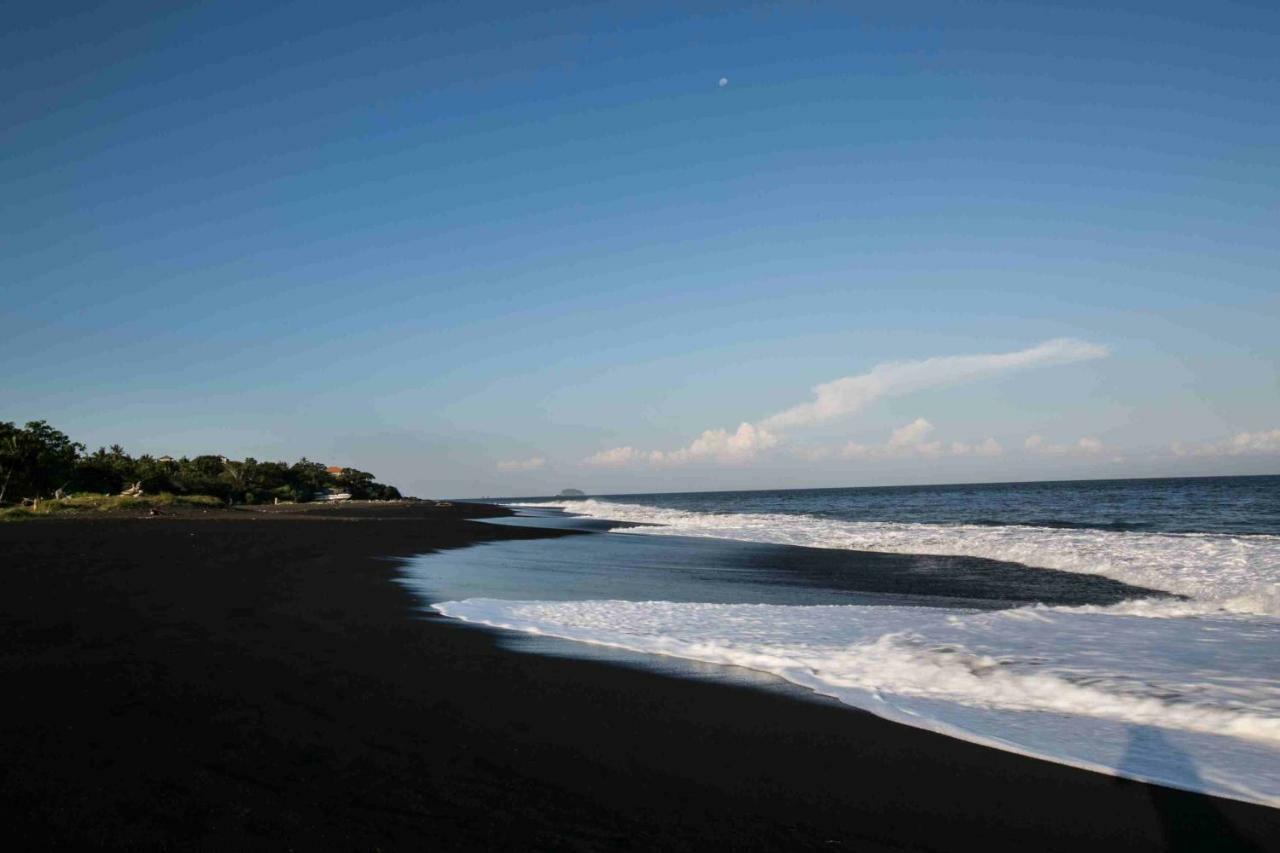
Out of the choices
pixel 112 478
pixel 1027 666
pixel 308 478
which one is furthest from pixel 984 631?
pixel 308 478

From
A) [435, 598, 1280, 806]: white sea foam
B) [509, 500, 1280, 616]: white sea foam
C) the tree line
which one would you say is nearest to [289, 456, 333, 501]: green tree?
the tree line

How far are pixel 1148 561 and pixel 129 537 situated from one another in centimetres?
2942

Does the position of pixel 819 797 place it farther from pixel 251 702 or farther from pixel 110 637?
pixel 110 637

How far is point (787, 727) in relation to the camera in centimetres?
609

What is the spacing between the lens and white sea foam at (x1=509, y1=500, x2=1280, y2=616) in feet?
46.3

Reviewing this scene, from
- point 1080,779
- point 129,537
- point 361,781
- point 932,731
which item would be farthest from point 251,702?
point 129,537

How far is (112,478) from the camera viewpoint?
194 feet

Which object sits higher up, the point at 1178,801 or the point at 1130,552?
the point at 1178,801

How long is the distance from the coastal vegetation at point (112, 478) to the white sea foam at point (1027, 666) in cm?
3848

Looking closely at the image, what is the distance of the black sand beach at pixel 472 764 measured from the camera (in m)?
3.97

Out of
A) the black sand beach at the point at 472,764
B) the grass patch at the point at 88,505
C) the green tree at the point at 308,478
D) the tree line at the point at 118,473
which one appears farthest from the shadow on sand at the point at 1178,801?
the green tree at the point at 308,478

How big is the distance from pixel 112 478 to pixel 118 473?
1.97 ft

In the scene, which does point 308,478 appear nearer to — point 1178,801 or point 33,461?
point 33,461

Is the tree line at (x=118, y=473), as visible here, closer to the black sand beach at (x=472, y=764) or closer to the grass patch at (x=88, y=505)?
the grass patch at (x=88, y=505)
